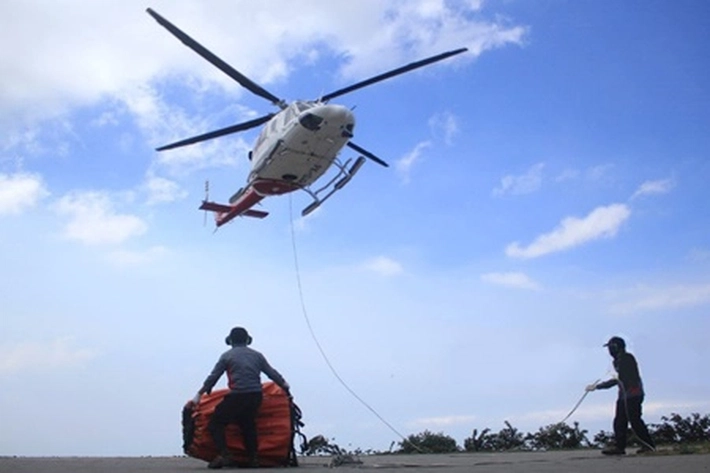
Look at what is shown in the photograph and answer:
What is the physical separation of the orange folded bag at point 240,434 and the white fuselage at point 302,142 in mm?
12194

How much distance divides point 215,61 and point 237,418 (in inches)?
666

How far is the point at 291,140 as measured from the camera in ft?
68.7

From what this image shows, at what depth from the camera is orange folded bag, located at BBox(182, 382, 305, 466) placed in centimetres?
923

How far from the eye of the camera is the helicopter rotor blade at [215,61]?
76.7 feet

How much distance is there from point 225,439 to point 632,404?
5.75 m

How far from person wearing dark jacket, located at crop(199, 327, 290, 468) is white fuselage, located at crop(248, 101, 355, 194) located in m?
11.9

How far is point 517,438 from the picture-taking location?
14.9 meters

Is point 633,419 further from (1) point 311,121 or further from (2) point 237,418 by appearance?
(1) point 311,121

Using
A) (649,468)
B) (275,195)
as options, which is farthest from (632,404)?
(275,195)

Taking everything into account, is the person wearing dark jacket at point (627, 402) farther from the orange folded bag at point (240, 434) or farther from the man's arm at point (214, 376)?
the man's arm at point (214, 376)

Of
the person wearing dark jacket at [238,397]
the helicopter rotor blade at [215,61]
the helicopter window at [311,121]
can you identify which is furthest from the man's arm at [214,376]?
the helicopter rotor blade at [215,61]

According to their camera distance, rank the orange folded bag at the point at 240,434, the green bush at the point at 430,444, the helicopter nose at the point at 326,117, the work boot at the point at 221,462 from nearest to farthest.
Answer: the work boot at the point at 221,462 < the orange folded bag at the point at 240,434 < the green bush at the point at 430,444 < the helicopter nose at the point at 326,117

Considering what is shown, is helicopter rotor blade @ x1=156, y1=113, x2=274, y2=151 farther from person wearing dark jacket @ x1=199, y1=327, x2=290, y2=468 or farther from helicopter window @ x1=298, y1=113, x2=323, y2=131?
person wearing dark jacket @ x1=199, y1=327, x2=290, y2=468

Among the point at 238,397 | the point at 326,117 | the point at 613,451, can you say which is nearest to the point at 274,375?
the point at 238,397
